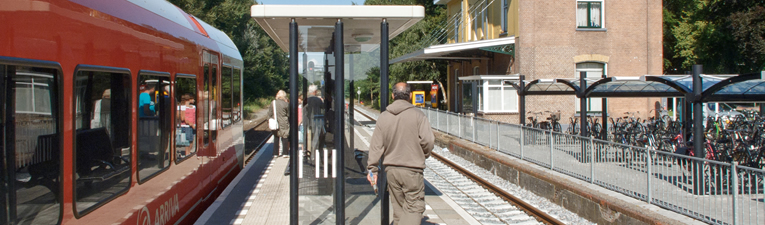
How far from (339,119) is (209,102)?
2630 millimetres

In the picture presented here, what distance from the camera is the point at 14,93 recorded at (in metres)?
3.35

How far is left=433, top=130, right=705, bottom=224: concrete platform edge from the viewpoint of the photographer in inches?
281

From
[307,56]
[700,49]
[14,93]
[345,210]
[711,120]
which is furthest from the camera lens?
[700,49]

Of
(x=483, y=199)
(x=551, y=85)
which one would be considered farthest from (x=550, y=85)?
(x=483, y=199)

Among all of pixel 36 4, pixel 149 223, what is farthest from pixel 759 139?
pixel 36 4

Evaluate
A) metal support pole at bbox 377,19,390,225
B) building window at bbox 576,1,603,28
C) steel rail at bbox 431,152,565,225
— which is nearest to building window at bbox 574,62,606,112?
building window at bbox 576,1,603,28

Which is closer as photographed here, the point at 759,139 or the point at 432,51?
the point at 759,139

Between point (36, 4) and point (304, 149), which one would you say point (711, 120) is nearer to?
point (304, 149)

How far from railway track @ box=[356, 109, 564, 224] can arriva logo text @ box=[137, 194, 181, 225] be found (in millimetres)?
2515

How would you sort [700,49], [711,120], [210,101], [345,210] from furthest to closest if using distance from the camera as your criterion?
[700,49], [711,120], [210,101], [345,210]

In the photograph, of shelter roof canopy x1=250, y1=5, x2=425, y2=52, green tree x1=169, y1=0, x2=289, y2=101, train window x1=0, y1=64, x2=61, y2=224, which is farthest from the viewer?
green tree x1=169, y1=0, x2=289, y2=101

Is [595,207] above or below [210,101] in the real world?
below

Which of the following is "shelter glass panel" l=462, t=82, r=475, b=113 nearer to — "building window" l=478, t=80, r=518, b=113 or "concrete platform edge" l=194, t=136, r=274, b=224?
"building window" l=478, t=80, r=518, b=113

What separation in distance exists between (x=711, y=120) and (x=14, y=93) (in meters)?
15.8
